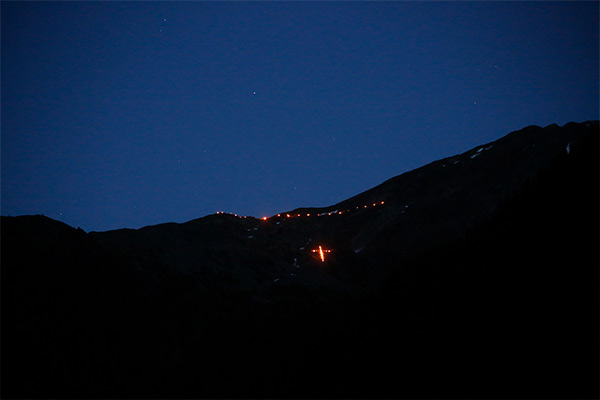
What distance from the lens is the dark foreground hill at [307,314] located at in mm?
22344

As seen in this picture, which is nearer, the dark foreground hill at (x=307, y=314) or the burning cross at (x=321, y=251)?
the dark foreground hill at (x=307, y=314)

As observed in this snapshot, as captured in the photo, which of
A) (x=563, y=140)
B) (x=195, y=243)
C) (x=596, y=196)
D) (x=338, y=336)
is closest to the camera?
(x=596, y=196)

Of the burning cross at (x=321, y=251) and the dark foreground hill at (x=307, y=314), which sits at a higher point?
the burning cross at (x=321, y=251)

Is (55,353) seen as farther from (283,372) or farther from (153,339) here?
(283,372)

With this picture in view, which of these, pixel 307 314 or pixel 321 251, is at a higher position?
pixel 321 251

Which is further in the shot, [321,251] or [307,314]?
[321,251]

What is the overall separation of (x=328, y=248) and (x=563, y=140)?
41604mm

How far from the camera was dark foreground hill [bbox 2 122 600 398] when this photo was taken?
22.3 m

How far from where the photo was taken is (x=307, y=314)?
39844mm

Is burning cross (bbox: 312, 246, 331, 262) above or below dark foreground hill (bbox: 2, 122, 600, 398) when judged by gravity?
above

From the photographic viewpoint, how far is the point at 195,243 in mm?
52656

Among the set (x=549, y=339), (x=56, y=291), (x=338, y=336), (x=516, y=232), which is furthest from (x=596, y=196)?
(x=56, y=291)

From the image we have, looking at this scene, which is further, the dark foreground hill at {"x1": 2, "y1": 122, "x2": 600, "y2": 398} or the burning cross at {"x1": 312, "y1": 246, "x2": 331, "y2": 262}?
the burning cross at {"x1": 312, "y1": 246, "x2": 331, "y2": 262}

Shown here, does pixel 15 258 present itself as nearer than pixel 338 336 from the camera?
Yes
